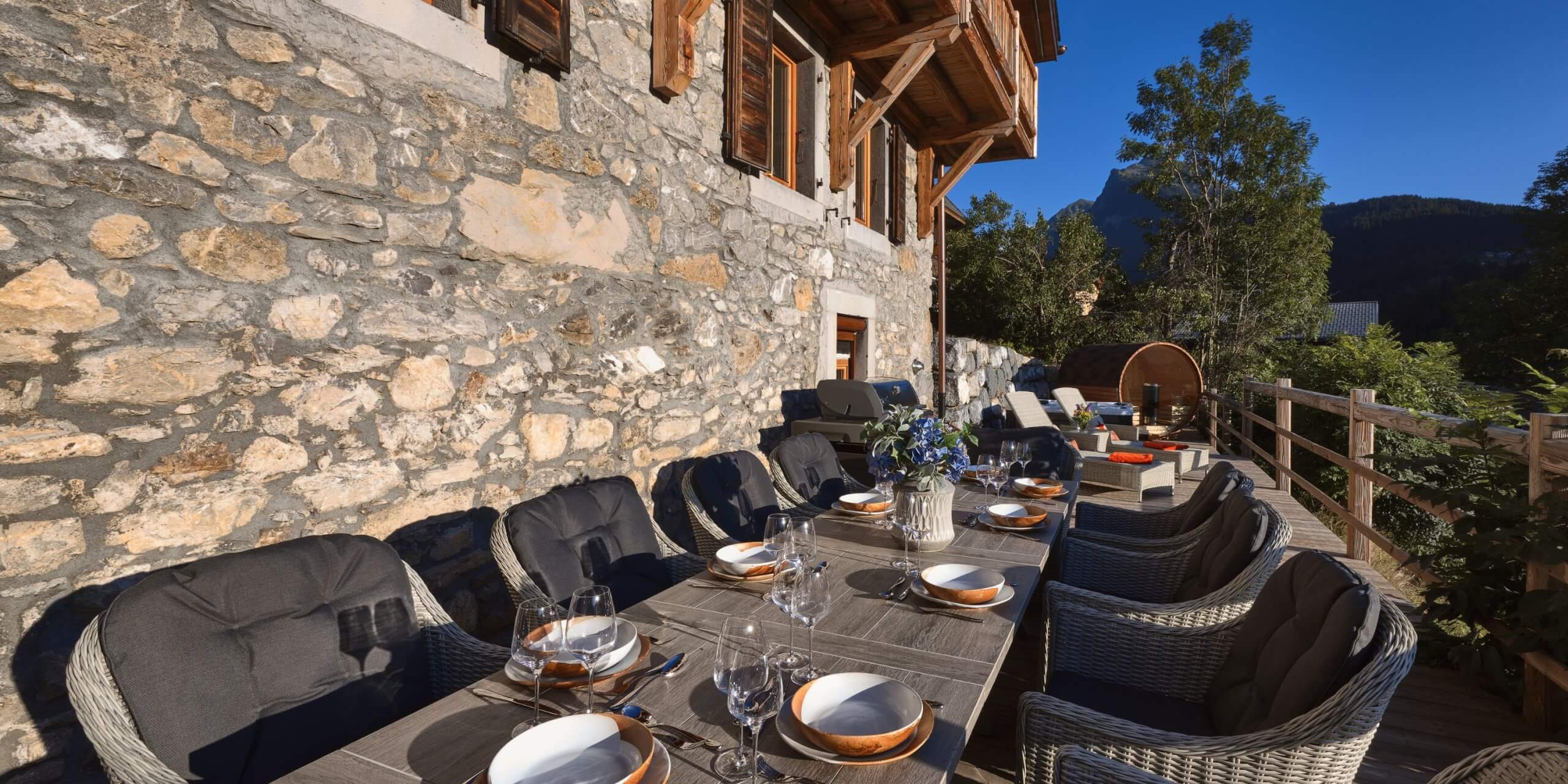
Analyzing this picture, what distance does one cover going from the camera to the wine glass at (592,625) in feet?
4.06

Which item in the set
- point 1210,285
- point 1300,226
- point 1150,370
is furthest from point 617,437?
point 1300,226

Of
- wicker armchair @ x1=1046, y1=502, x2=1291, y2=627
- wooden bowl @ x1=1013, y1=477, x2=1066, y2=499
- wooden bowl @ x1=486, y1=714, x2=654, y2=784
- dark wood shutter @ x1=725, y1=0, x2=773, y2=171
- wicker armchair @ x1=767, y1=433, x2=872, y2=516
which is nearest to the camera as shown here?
wooden bowl @ x1=486, y1=714, x2=654, y2=784

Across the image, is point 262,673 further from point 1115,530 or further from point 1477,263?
point 1477,263

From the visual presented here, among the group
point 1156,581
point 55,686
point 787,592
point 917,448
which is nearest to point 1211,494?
point 1156,581

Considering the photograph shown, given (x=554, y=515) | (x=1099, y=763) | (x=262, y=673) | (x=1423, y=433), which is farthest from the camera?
(x=1423, y=433)

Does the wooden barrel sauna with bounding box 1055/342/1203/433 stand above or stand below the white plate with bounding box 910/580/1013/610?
above

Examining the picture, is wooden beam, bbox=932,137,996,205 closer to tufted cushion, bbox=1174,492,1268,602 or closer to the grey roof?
tufted cushion, bbox=1174,492,1268,602

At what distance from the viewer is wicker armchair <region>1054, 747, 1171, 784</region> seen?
1.22 metres

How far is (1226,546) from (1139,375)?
33.8 feet

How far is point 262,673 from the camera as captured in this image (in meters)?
1.36

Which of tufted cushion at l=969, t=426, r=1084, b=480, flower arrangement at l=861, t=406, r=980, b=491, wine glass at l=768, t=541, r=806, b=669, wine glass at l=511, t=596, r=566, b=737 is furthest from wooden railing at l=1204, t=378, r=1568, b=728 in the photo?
wine glass at l=511, t=596, r=566, b=737

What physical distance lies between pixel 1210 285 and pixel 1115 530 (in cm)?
1481

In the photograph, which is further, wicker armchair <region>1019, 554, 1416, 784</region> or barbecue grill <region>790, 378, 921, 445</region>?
barbecue grill <region>790, 378, 921, 445</region>

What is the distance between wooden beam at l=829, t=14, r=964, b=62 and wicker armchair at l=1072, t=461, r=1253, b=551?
3.40m
